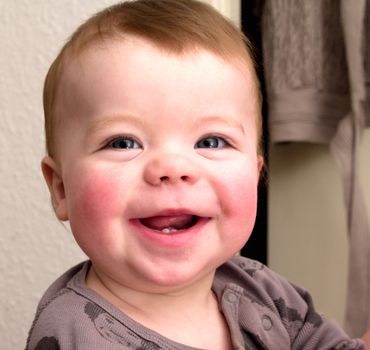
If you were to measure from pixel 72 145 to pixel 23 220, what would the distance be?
455 mm

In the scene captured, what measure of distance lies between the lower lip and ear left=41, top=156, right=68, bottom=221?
0.11m

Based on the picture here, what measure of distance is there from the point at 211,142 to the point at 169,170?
0.07 m

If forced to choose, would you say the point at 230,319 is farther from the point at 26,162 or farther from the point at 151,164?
the point at 26,162

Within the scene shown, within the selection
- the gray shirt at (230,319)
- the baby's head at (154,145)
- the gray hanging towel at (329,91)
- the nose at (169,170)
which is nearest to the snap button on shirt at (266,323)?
the gray shirt at (230,319)

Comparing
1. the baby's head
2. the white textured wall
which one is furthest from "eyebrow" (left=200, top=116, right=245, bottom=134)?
the white textured wall

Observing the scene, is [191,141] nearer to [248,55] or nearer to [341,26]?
[248,55]

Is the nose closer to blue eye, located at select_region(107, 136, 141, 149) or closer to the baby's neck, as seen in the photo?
blue eye, located at select_region(107, 136, 141, 149)

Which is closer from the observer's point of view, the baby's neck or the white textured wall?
the baby's neck

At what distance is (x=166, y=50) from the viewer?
581 mm

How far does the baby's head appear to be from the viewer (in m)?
0.56

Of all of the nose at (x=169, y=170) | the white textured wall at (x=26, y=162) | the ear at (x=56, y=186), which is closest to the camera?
the nose at (x=169, y=170)

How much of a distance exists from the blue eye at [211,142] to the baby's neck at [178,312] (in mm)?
148

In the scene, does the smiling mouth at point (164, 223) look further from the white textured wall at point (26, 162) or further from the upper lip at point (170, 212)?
the white textured wall at point (26, 162)

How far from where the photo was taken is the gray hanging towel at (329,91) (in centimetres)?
103
